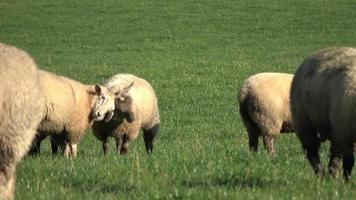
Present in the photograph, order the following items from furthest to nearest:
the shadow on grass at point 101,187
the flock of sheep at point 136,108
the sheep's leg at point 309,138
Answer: the sheep's leg at point 309,138 < the shadow on grass at point 101,187 < the flock of sheep at point 136,108

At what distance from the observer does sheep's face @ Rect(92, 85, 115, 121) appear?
12.6m

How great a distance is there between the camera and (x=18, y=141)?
6.11 metres

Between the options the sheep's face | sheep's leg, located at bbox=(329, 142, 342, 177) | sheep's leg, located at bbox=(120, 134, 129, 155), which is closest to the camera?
sheep's leg, located at bbox=(329, 142, 342, 177)

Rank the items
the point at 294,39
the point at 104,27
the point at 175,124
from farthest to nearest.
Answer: the point at 104,27, the point at 294,39, the point at 175,124

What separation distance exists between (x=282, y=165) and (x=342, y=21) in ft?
Result: 97.1

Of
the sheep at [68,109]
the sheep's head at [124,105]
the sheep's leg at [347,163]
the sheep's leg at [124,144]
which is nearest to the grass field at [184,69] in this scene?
the sheep's leg at [124,144]

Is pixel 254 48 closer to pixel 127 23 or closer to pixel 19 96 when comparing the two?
pixel 127 23

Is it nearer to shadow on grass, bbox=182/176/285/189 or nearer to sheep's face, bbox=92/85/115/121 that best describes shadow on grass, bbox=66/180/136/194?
shadow on grass, bbox=182/176/285/189

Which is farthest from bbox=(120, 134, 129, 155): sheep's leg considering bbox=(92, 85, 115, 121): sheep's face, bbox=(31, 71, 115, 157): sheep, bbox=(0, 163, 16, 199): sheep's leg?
bbox=(0, 163, 16, 199): sheep's leg

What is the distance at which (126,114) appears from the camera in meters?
13.5

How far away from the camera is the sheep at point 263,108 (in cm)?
1309

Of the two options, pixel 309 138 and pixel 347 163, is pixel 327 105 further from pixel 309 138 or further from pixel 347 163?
pixel 309 138

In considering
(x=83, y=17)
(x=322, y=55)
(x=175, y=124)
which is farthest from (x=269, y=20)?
(x=322, y=55)

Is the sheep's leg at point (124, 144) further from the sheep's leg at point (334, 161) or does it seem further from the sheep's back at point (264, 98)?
the sheep's leg at point (334, 161)
